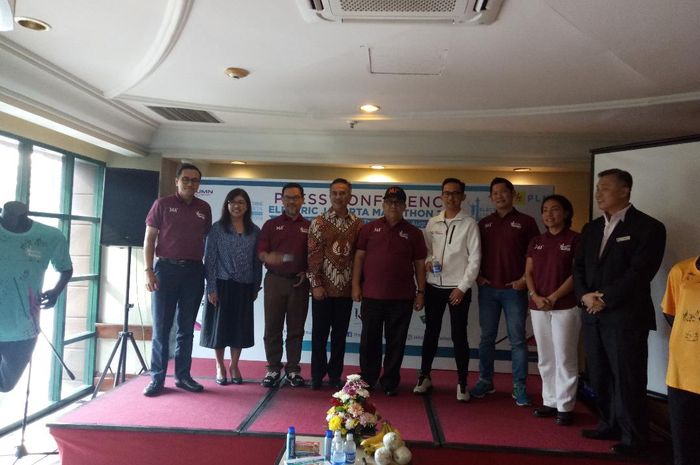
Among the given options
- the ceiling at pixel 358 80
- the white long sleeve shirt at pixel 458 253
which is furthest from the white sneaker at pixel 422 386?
the ceiling at pixel 358 80

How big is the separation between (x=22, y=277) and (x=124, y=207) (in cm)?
115

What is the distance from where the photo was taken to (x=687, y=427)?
7.15 ft

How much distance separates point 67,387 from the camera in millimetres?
4289

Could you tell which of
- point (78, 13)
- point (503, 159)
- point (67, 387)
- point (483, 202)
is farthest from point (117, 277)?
point (503, 159)

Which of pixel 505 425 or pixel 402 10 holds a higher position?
pixel 402 10

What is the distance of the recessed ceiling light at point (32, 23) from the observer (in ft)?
7.53

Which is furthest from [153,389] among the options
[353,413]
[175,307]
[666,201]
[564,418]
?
[666,201]

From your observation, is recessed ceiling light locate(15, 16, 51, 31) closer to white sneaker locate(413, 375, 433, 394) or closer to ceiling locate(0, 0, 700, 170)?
ceiling locate(0, 0, 700, 170)

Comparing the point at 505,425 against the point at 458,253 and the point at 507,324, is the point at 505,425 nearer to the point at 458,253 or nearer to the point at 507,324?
the point at 507,324

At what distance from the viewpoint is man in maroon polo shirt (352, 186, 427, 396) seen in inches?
127

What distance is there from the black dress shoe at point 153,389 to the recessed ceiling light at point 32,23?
2.33 meters

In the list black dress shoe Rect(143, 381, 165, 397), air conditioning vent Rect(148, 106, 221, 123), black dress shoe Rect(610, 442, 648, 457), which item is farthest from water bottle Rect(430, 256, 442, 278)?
air conditioning vent Rect(148, 106, 221, 123)

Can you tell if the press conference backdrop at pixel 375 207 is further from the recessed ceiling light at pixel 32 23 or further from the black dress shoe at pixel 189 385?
the recessed ceiling light at pixel 32 23

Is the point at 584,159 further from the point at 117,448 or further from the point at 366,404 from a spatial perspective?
the point at 117,448
